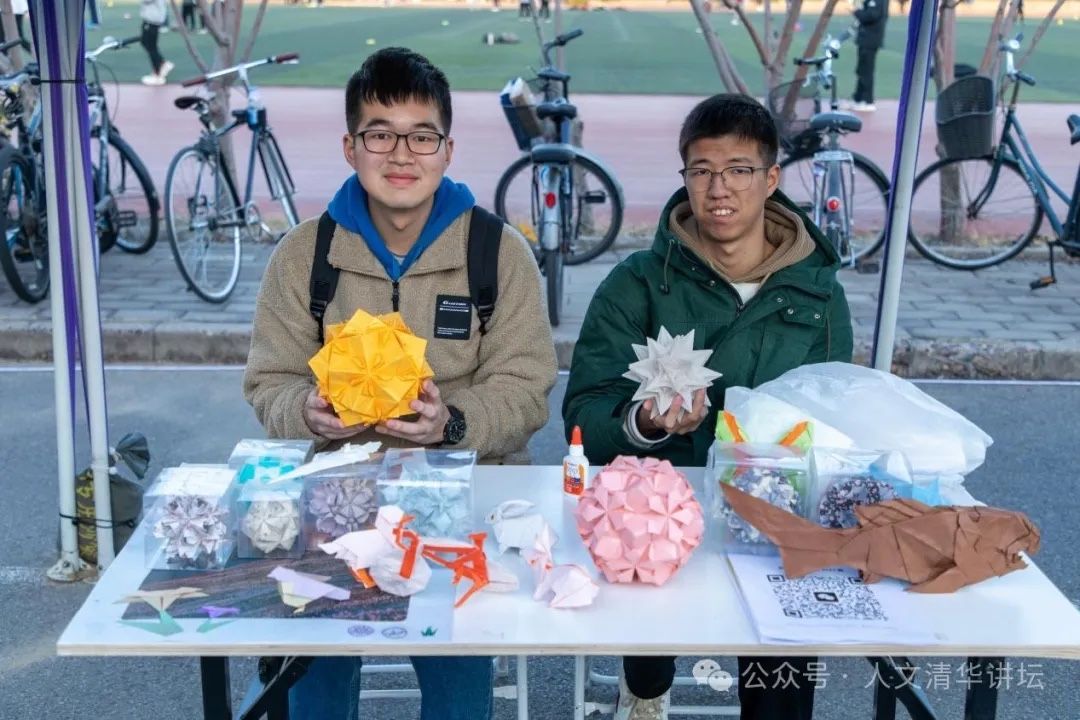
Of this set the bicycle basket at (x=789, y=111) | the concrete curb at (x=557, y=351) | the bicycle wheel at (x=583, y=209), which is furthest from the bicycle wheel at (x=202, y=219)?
the bicycle basket at (x=789, y=111)

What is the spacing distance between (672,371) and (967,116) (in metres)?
5.33

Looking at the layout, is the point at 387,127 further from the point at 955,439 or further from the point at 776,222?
the point at 955,439

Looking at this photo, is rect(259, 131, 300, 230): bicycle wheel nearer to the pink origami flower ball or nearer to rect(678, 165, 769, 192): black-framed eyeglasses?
rect(678, 165, 769, 192): black-framed eyeglasses

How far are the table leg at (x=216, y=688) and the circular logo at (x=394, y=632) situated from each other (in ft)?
1.19

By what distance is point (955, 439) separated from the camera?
Answer: 2.14 m

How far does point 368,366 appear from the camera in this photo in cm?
208

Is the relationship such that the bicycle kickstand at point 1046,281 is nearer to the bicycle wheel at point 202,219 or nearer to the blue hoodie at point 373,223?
the bicycle wheel at point 202,219

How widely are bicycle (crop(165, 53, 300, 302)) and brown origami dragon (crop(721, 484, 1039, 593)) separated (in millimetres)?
4733

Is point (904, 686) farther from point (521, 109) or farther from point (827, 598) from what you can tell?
point (521, 109)

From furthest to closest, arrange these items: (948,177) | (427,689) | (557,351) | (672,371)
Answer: (948,177) < (557,351) < (427,689) < (672,371)

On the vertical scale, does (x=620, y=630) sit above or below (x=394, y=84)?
below

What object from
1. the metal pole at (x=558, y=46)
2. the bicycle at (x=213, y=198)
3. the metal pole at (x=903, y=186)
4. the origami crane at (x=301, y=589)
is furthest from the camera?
the metal pole at (x=558, y=46)

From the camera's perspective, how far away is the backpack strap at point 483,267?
8.27 feet

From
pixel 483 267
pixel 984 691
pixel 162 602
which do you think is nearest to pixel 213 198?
pixel 483 267
